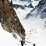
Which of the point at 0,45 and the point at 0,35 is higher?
the point at 0,35

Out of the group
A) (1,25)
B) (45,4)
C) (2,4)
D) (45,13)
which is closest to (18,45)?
(1,25)

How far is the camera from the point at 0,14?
89.3 feet

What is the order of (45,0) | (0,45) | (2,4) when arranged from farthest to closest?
1. (45,0)
2. (2,4)
3. (0,45)

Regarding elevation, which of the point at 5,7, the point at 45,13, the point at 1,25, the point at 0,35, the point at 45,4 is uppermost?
the point at 45,4

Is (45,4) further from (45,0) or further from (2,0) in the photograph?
(2,0)

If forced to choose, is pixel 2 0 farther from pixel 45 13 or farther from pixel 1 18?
pixel 45 13

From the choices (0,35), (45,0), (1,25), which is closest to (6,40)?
(0,35)

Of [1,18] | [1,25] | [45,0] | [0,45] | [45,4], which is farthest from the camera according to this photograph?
[45,0]

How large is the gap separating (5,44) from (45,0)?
138033 millimetres

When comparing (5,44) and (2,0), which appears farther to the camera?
(2,0)

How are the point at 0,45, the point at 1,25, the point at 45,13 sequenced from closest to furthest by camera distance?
the point at 0,45, the point at 1,25, the point at 45,13

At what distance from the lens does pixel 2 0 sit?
35812 mm

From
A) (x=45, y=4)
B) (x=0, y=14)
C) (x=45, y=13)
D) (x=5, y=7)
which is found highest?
(x=45, y=4)

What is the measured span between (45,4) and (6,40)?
416 feet
